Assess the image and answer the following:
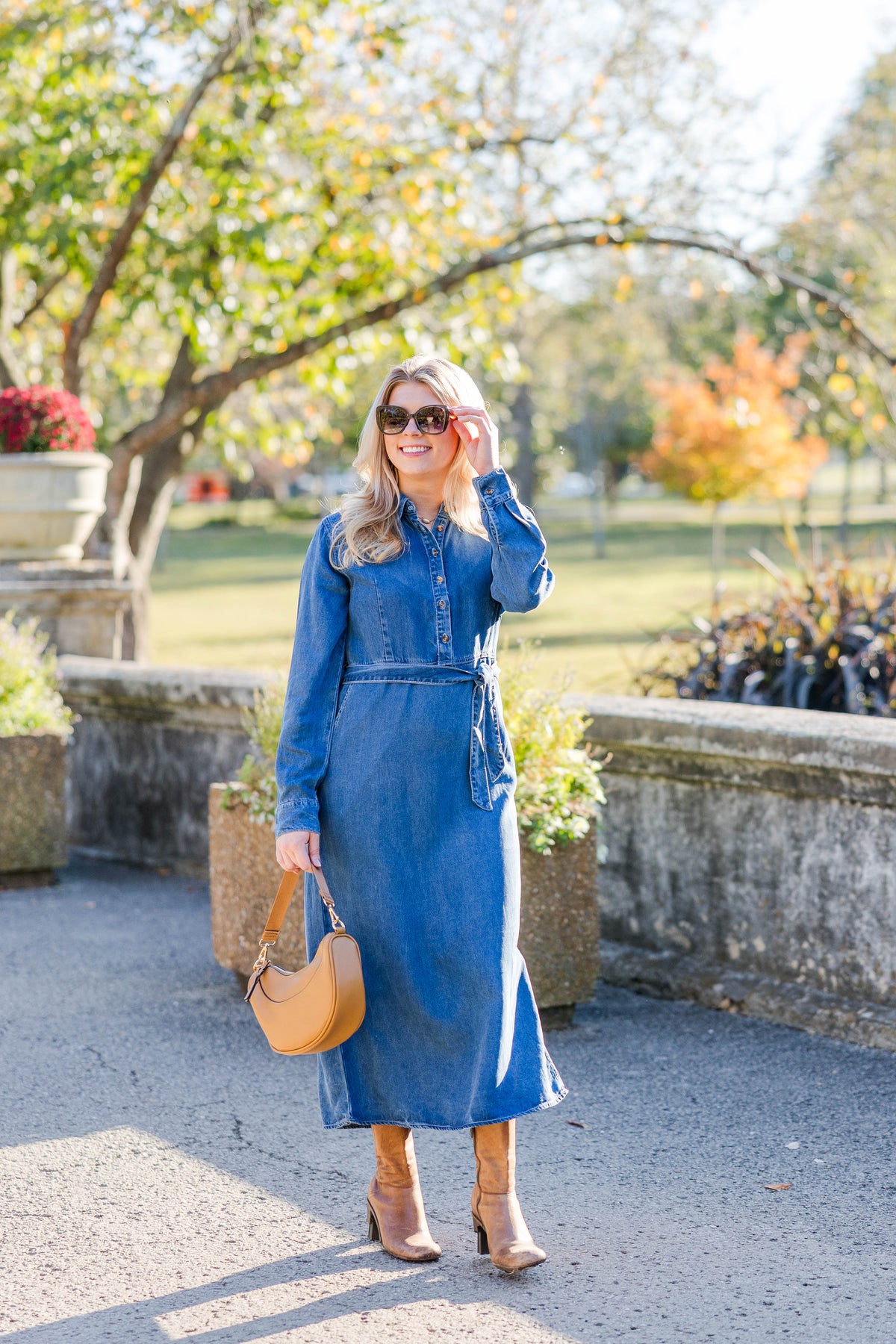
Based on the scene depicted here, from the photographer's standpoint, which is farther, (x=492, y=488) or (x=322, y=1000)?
(x=492, y=488)

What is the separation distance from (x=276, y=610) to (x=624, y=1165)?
19.1 meters

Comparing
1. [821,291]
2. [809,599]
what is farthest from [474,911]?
[821,291]

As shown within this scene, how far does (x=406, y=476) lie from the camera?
314 cm

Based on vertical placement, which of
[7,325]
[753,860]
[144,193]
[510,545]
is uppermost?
[144,193]

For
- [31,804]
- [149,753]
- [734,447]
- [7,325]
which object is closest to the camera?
[31,804]

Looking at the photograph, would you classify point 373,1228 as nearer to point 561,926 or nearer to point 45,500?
point 561,926

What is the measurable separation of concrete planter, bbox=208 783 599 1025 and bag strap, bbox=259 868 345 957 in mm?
1492

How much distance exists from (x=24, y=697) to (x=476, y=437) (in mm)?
4158

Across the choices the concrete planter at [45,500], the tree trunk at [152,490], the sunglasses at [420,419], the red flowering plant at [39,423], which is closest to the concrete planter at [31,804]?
the concrete planter at [45,500]

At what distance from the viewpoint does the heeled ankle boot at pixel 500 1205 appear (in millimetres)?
3018

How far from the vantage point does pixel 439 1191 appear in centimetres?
352

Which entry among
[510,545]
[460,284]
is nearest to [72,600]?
[460,284]

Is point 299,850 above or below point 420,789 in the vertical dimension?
below

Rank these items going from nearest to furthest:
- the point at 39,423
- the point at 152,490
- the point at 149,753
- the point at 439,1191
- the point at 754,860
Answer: the point at 439,1191 < the point at 754,860 < the point at 149,753 < the point at 39,423 < the point at 152,490
